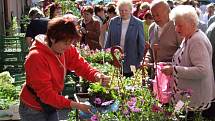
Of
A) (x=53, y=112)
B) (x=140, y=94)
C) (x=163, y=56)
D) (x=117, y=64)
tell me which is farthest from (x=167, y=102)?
(x=163, y=56)

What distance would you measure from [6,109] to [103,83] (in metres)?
2.69

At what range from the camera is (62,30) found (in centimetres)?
335

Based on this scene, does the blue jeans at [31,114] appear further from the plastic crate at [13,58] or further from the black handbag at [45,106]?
the plastic crate at [13,58]

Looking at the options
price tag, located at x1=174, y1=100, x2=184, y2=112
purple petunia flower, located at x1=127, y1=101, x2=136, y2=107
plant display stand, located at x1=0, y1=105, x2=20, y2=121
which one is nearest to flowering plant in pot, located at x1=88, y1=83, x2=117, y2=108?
purple petunia flower, located at x1=127, y1=101, x2=136, y2=107

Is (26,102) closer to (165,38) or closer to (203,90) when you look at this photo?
(203,90)

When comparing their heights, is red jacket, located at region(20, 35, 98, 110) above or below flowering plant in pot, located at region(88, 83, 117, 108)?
above

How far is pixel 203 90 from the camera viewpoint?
3.89 m

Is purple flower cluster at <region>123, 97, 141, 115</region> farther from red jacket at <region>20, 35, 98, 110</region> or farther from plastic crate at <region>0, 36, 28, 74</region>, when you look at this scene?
plastic crate at <region>0, 36, 28, 74</region>

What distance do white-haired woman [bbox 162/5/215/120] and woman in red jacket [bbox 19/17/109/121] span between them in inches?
35.4

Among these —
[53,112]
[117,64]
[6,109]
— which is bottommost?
[6,109]

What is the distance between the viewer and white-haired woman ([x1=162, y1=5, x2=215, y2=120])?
3.78 meters

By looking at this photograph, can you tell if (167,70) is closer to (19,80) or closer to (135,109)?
(135,109)

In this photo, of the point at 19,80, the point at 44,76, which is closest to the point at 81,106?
the point at 44,76

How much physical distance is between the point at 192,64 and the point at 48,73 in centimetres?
119
